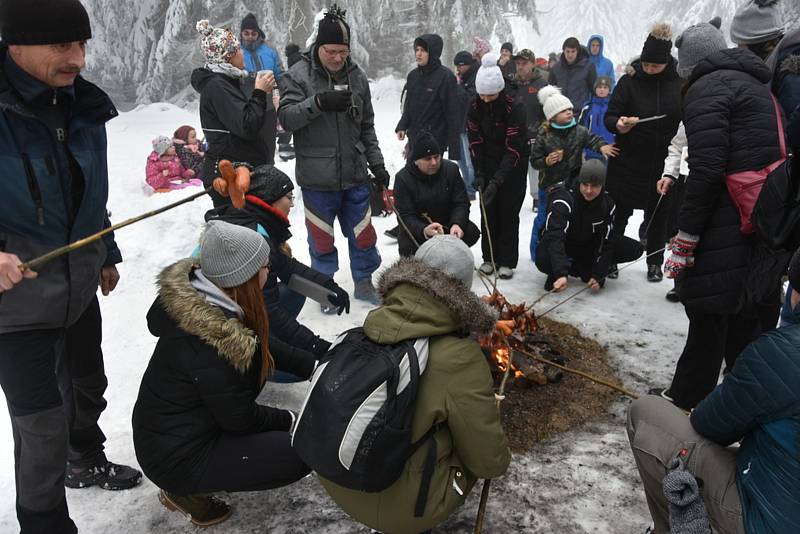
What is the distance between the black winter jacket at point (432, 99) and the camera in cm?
762

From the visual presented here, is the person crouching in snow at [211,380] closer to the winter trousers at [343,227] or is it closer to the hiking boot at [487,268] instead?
the winter trousers at [343,227]

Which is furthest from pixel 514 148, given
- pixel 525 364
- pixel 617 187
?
pixel 525 364

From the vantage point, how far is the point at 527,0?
61.9 feet

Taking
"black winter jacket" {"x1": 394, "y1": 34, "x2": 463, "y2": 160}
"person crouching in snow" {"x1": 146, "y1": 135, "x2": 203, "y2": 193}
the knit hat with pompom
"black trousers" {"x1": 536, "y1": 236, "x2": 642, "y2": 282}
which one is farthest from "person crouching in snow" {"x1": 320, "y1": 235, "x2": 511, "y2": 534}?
"person crouching in snow" {"x1": 146, "y1": 135, "x2": 203, "y2": 193}

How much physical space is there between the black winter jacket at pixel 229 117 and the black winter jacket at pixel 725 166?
3.25 metres

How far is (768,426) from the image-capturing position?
5.83ft

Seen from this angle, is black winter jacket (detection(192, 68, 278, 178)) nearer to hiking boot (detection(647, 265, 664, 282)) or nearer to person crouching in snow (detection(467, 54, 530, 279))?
person crouching in snow (detection(467, 54, 530, 279))

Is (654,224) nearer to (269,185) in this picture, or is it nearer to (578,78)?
(269,185)

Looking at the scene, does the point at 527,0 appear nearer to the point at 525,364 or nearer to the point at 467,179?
the point at 467,179

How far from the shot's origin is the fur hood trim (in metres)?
2.20

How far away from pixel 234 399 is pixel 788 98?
3565mm

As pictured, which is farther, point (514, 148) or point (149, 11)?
point (149, 11)

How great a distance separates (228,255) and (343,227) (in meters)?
2.81

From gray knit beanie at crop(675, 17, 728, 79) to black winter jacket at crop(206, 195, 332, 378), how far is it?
274cm
